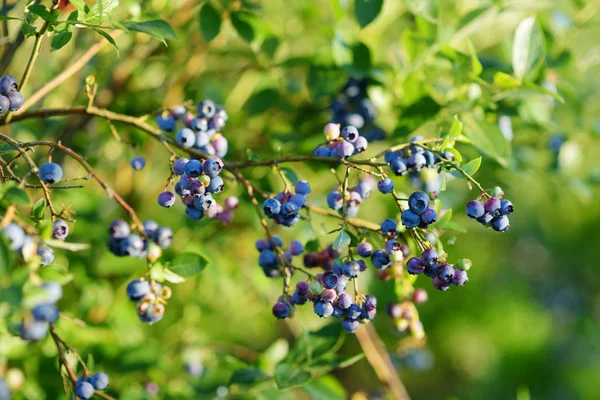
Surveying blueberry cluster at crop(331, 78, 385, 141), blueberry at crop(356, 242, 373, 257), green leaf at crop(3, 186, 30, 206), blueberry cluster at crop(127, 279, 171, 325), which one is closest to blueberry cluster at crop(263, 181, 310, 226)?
blueberry at crop(356, 242, 373, 257)

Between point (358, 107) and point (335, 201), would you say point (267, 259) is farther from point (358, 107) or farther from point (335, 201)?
point (358, 107)

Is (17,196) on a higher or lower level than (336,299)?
higher

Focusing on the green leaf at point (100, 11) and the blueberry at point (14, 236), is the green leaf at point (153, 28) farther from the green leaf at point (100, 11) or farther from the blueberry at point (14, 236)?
the blueberry at point (14, 236)

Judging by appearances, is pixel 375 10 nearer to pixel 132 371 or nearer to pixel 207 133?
pixel 207 133

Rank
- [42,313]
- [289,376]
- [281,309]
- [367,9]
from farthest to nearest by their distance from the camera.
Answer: [367,9] → [289,376] → [281,309] → [42,313]

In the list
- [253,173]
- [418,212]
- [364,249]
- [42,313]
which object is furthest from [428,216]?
[253,173]

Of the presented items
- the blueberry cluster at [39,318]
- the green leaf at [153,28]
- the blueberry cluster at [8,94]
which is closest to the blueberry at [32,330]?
the blueberry cluster at [39,318]

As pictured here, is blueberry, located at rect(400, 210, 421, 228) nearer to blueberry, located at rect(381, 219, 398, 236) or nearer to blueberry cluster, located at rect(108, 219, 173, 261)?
blueberry, located at rect(381, 219, 398, 236)
